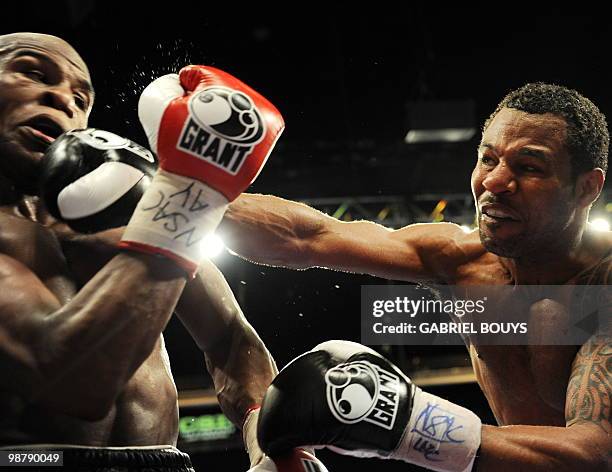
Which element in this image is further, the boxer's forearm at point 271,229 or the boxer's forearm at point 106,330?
the boxer's forearm at point 271,229

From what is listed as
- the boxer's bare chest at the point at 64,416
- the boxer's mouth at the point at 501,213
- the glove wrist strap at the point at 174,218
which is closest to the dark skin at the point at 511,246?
the boxer's mouth at the point at 501,213

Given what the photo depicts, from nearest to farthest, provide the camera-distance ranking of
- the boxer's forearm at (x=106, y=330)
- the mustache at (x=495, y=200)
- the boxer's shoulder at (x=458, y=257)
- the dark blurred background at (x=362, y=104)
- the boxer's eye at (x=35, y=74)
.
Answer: the boxer's forearm at (x=106, y=330)
the boxer's eye at (x=35, y=74)
the mustache at (x=495, y=200)
the boxer's shoulder at (x=458, y=257)
the dark blurred background at (x=362, y=104)

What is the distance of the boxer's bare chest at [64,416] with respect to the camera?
54.5 inches

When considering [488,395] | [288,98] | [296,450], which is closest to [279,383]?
[296,450]

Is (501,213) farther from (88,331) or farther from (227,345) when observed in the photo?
(88,331)

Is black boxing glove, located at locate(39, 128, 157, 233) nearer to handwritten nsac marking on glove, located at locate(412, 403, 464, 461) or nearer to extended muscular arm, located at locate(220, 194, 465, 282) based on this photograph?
extended muscular arm, located at locate(220, 194, 465, 282)

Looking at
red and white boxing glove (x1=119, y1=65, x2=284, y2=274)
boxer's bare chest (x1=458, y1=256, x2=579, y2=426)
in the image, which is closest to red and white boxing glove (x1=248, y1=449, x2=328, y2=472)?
red and white boxing glove (x1=119, y1=65, x2=284, y2=274)

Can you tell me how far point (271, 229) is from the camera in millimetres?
2018

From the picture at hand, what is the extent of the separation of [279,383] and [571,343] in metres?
0.87

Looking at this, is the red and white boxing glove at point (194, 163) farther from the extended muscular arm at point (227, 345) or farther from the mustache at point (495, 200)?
the mustache at point (495, 200)

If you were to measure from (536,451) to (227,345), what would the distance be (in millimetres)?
754

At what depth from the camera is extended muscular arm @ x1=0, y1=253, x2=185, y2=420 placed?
4.10 ft

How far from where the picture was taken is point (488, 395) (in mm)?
2172

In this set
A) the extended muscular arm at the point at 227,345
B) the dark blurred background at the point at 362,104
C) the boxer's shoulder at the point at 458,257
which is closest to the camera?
the extended muscular arm at the point at 227,345
